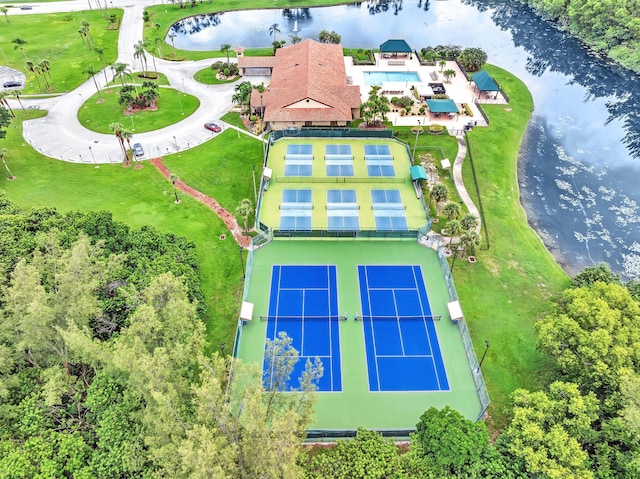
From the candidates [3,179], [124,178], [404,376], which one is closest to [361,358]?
[404,376]

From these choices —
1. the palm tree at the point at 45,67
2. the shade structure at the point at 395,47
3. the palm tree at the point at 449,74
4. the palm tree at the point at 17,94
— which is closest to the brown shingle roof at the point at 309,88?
the shade structure at the point at 395,47

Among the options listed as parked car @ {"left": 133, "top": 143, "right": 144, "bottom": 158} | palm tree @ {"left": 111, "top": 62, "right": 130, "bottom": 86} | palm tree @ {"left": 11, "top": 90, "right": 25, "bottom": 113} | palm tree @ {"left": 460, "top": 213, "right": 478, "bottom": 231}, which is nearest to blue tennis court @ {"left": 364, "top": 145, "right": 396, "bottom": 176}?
palm tree @ {"left": 460, "top": 213, "right": 478, "bottom": 231}

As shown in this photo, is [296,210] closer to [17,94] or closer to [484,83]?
[484,83]

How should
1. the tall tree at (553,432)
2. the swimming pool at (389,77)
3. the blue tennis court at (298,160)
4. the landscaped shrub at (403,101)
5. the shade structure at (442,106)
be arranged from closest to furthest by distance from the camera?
the tall tree at (553,432) < the blue tennis court at (298,160) < the shade structure at (442,106) < the landscaped shrub at (403,101) < the swimming pool at (389,77)

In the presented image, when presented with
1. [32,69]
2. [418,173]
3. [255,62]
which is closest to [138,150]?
[255,62]

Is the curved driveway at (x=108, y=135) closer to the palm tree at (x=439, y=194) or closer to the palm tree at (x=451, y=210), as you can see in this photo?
the palm tree at (x=439, y=194)

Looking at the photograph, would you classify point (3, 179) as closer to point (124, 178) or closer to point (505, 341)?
point (124, 178)
